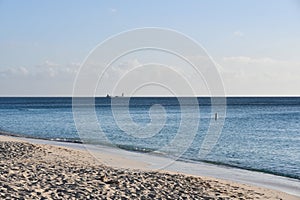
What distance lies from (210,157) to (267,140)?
406 inches

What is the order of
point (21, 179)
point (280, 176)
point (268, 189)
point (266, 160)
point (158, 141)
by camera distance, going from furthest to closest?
point (158, 141) → point (266, 160) → point (280, 176) → point (268, 189) → point (21, 179)

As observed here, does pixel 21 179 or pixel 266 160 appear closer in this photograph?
pixel 21 179

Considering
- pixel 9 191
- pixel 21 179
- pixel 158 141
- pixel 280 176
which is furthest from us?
pixel 158 141

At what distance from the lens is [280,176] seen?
18031mm

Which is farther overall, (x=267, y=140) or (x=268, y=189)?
(x=267, y=140)

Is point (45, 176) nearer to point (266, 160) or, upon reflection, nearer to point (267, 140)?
point (266, 160)

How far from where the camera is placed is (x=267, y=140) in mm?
31953

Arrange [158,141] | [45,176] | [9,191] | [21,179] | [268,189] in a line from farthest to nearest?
[158,141] → [268,189] → [45,176] → [21,179] → [9,191]

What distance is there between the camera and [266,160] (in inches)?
885

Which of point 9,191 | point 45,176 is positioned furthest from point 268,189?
point 9,191

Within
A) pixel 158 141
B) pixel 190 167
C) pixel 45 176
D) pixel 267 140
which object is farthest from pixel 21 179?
pixel 267 140

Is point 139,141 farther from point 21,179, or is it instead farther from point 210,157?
point 21,179

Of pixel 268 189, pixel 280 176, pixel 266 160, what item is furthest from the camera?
pixel 266 160

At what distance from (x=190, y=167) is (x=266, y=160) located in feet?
18.5
